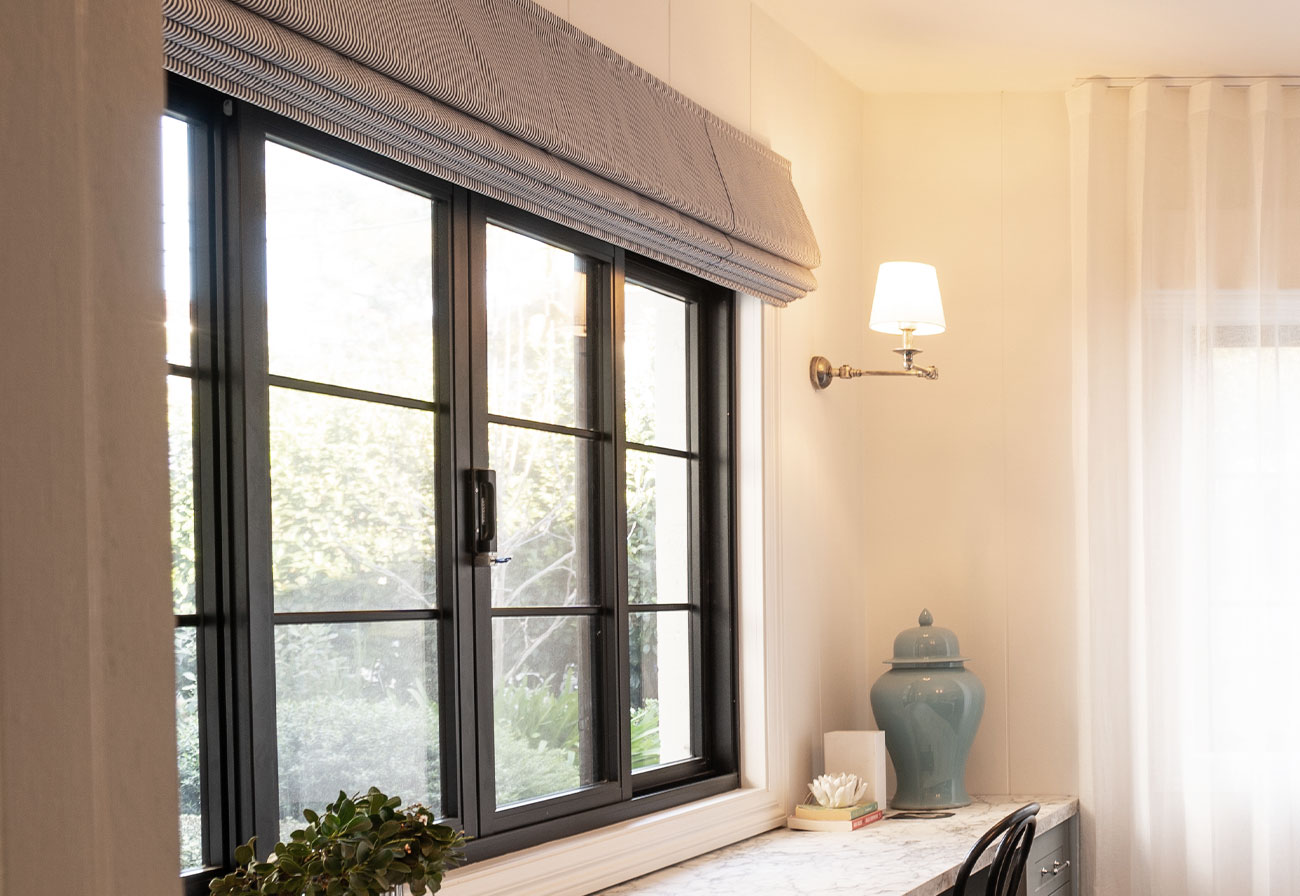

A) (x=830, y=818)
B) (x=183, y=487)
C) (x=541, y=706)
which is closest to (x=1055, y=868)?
(x=830, y=818)

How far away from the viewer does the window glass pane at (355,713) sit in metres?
1.95

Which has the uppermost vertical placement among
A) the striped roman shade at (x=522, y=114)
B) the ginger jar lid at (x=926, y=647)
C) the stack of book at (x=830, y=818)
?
the striped roman shade at (x=522, y=114)

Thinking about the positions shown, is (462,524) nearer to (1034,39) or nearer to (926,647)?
(926,647)

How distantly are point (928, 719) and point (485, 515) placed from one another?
5.40 feet

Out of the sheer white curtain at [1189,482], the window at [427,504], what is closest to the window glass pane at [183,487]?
the window at [427,504]

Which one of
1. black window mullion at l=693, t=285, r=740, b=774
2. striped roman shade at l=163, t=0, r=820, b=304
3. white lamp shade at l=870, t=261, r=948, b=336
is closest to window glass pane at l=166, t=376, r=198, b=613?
striped roman shade at l=163, t=0, r=820, b=304

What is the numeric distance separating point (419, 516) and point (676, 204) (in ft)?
2.80

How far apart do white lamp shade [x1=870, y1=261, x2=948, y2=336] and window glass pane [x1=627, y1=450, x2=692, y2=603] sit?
0.68 metres

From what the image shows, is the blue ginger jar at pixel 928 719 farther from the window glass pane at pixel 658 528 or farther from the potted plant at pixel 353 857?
the potted plant at pixel 353 857

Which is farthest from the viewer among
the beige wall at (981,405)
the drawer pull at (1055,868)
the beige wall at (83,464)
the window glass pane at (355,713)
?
the beige wall at (981,405)

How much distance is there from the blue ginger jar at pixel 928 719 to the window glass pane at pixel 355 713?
5.32 ft

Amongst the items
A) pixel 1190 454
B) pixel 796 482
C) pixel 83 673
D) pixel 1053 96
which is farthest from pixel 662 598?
pixel 83 673

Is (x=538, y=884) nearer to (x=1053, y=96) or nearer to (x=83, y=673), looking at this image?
(x=83, y=673)

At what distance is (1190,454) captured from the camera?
373 centimetres
